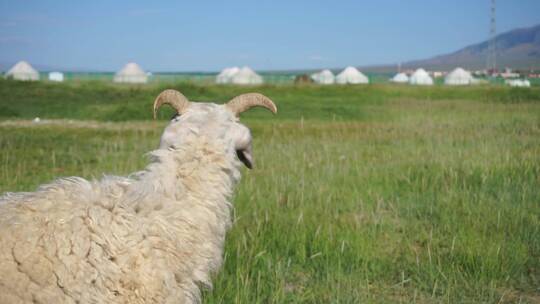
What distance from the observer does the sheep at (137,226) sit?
9.02 feet

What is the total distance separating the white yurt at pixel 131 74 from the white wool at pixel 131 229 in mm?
71517

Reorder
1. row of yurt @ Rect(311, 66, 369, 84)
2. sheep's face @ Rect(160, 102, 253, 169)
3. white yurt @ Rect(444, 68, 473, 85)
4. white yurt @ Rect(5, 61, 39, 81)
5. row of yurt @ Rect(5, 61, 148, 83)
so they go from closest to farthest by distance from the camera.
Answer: sheep's face @ Rect(160, 102, 253, 169)
white yurt @ Rect(5, 61, 39, 81)
row of yurt @ Rect(5, 61, 148, 83)
white yurt @ Rect(444, 68, 473, 85)
row of yurt @ Rect(311, 66, 369, 84)

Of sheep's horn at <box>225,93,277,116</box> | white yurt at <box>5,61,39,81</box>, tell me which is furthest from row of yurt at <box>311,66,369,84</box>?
sheep's horn at <box>225,93,277,116</box>

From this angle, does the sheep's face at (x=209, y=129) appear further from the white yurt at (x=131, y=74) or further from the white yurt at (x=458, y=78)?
Answer: the white yurt at (x=458, y=78)

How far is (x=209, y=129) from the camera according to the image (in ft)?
12.1

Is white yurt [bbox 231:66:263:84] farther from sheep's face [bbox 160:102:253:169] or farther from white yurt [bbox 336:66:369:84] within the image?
sheep's face [bbox 160:102:253:169]

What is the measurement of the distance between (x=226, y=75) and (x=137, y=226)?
81973 mm

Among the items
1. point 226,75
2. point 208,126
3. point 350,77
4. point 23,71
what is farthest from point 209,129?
point 350,77

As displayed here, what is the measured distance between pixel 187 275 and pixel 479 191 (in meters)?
4.71

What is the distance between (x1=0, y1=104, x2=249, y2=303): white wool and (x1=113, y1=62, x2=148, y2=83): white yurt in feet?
235

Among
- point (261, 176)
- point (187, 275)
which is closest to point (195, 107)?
point (187, 275)

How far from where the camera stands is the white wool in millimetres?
2742

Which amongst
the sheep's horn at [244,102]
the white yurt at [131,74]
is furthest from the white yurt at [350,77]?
the sheep's horn at [244,102]

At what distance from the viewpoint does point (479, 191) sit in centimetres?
694
